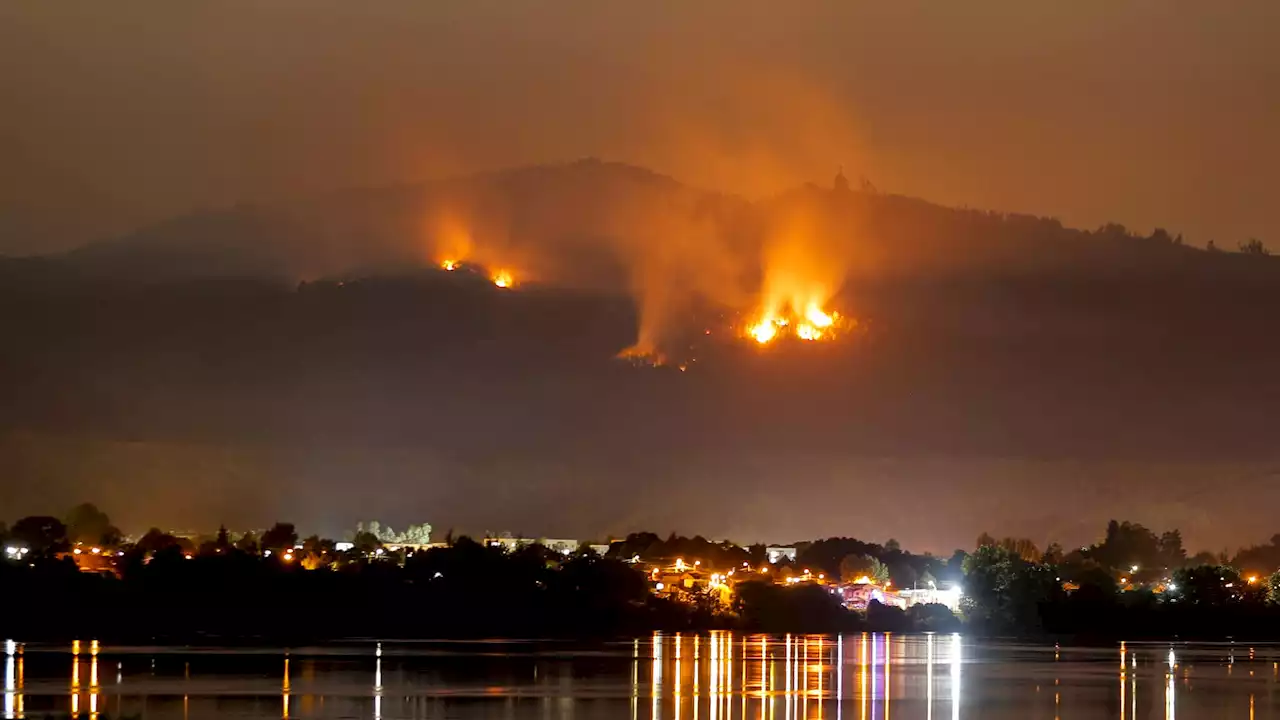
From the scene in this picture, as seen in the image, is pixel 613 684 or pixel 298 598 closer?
pixel 613 684

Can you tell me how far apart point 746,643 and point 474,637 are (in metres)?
24.2

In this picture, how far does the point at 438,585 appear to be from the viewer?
610 feet

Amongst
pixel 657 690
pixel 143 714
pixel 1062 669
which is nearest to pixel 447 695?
pixel 657 690

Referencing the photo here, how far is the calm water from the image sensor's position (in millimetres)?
76812

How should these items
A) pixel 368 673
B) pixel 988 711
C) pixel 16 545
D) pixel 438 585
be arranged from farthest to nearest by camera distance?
pixel 16 545 → pixel 438 585 → pixel 368 673 → pixel 988 711

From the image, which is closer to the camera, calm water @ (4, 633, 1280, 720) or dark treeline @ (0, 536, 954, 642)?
calm water @ (4, 633, 1280, 720)

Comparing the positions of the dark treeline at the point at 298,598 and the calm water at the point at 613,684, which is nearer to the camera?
the calm water at the point at 613,684

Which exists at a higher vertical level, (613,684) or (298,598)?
(298,598)

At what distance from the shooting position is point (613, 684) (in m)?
95.6

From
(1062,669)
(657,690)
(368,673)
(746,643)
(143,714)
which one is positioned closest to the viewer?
(143,714)

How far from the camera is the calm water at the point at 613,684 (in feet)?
252

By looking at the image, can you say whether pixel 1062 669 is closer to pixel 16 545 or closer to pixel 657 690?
pixel 657 690

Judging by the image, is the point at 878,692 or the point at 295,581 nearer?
the point at 878,692

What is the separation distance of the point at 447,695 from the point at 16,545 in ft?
419
